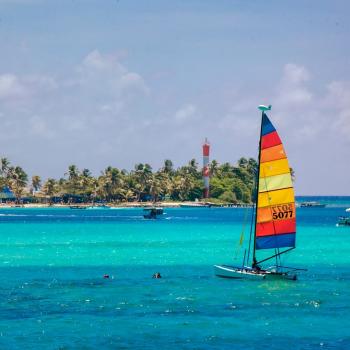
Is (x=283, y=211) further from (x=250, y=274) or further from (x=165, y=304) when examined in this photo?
(x=165, y=304)

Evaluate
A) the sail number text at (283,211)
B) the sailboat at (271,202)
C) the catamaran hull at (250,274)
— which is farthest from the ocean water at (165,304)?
the sail number text at (283,211)

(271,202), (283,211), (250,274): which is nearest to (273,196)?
(271,202)

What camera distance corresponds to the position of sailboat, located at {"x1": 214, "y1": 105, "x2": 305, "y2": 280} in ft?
209

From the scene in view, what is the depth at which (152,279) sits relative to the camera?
67.4 m

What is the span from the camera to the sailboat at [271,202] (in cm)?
6359

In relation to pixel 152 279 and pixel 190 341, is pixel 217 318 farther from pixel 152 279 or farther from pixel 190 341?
pixel 152 279

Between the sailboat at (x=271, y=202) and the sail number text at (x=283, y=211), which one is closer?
the sailboat at (x=271, y=202)

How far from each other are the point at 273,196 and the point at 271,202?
499mm

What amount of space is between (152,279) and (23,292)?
12272 mm

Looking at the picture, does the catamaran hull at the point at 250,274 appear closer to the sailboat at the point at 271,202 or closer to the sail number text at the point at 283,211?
the sailboat at the point at 271,202

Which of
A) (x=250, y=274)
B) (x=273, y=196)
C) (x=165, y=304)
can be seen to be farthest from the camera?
(x=273, y=196)

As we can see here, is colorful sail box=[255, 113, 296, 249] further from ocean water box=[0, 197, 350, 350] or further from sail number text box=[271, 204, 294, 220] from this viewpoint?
ocean water box=[0, 197, 350, 350]

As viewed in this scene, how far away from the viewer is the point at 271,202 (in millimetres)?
64625

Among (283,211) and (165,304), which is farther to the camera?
(283,211)
